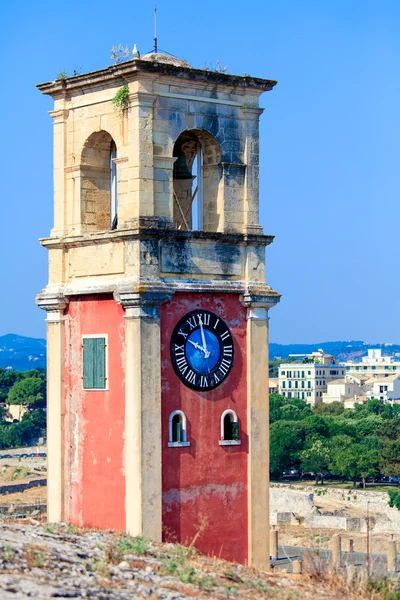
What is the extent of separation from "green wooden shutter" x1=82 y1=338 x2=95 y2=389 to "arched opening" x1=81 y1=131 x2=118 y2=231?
2150mm

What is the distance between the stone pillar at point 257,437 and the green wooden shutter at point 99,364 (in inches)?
106

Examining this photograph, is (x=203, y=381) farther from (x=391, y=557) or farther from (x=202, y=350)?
(x=391, y=557)

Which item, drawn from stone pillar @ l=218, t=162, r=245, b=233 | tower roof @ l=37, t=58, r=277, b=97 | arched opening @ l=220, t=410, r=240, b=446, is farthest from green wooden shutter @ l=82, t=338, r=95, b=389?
tower roof @ l=37, t=58, r=277, b=97

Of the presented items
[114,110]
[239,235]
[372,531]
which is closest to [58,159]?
[114,110]

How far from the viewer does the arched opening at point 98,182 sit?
24609 mm

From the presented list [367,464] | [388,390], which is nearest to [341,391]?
[388,390]

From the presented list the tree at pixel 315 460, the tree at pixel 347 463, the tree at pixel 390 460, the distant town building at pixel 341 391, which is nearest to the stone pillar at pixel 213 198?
the tree at pixel 347 463

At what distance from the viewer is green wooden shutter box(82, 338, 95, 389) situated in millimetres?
23984

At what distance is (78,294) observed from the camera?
79.7 ft

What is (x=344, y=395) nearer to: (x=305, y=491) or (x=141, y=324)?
(x=305, y=491)

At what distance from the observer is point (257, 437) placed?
24375 mm

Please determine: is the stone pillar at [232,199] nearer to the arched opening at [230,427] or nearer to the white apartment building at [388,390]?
the arched opening at [230,427]

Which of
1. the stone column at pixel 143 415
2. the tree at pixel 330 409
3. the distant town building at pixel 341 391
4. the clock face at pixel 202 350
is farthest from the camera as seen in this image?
the distant town building at pixel 341 391

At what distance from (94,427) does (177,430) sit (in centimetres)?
159
